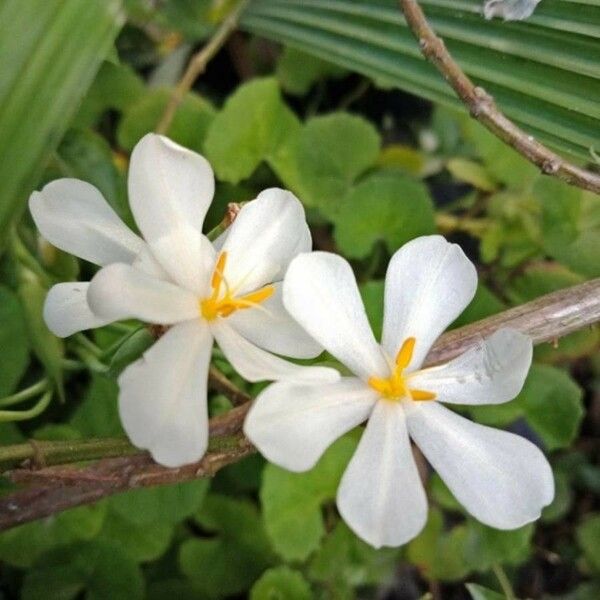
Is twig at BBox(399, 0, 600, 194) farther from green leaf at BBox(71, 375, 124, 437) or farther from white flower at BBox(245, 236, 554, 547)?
green leaf at BBox(71, 375, 124, 437)

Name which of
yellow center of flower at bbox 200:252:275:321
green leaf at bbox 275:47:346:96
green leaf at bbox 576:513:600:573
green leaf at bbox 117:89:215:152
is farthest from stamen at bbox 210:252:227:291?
green leaf at bbox 576:513:600:573

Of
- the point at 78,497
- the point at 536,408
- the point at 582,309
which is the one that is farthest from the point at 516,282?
the point at 78,497

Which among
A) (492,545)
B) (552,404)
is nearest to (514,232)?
(552,404)

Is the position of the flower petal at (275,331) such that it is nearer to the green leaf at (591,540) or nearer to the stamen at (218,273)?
the stamen at (218,273)

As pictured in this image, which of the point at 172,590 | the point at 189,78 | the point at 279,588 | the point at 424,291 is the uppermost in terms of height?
the point at 424,291

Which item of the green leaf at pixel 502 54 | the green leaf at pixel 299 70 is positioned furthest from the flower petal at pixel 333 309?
the green leaf at pixel 299 70

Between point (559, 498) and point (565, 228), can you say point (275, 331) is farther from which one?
point (559, 498)
